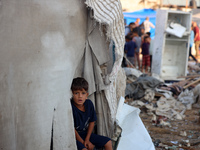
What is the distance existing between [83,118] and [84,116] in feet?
0.08

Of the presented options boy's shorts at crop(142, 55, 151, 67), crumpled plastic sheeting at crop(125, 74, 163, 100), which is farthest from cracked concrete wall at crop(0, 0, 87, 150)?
boy's shorts at crop(142, 55, 151, 67)

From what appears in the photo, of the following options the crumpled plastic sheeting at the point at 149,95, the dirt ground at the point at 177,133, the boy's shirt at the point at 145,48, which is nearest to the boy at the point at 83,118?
the dirt ground at the point at 177,133

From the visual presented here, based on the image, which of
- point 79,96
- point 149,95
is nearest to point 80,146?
point 79,96

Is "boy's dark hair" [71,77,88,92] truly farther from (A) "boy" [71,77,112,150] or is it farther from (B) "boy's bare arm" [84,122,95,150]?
(B) "boy's bare arm" [84,122,95,150]

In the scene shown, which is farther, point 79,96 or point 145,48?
point 145,48

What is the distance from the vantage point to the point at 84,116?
294 cm

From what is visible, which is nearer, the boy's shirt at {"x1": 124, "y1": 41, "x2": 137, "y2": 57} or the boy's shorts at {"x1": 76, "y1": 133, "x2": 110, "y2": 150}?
the boy's shorts at {"x1": 76, "y1": 133, "x2": 110, "y2": 150}

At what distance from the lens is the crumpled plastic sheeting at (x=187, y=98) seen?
7.22m

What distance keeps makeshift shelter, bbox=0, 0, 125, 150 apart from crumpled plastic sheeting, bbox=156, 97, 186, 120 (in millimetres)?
3932

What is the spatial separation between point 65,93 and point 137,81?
521 centimetres

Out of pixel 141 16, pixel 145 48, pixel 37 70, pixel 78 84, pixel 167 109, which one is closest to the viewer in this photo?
pixel 37 70

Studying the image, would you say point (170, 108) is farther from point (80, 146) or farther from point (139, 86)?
point (80, 146)

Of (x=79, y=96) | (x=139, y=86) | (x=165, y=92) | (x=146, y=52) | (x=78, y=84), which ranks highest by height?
(x=78, y=84)

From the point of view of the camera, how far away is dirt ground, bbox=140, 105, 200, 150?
4.74m
